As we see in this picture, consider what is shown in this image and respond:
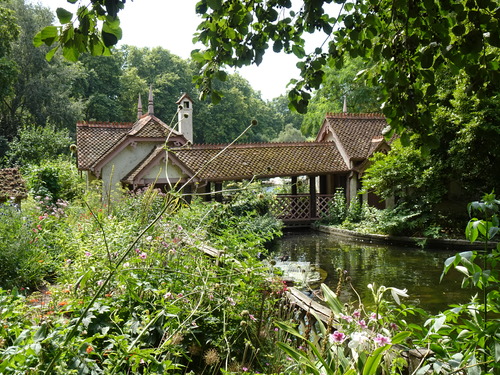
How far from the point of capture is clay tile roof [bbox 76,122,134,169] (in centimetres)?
1969

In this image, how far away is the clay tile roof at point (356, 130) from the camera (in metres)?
23.1

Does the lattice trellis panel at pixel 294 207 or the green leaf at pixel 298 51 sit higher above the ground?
the green leaf at pixel 298 51

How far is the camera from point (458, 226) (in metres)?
17.3

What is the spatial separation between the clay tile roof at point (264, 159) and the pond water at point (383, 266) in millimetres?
3702

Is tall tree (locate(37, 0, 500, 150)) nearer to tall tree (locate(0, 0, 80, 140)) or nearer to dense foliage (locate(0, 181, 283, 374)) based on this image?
dense foliage (locate(0, 181, 283, 374))

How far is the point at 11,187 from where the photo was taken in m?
10.8

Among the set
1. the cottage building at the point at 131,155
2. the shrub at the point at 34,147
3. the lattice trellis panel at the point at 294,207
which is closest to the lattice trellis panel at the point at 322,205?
the lattice trellis panel at the point at 294,207

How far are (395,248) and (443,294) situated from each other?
659 centimetres

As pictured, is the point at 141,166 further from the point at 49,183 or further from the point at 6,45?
the point at 6,45

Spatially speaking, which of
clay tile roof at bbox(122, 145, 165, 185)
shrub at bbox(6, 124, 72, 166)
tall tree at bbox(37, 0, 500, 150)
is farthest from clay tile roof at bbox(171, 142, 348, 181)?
tall tree at bbox(37, 0, 500, 150)

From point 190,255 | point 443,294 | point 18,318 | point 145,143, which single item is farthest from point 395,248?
point 18,318

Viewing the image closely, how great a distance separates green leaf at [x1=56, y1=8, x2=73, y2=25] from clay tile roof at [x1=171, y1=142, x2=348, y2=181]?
59.7 feet

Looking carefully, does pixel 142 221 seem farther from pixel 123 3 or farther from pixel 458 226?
pixel 458 226

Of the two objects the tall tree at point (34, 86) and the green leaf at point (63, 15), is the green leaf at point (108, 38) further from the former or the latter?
the tall tree at point (34, 86)
